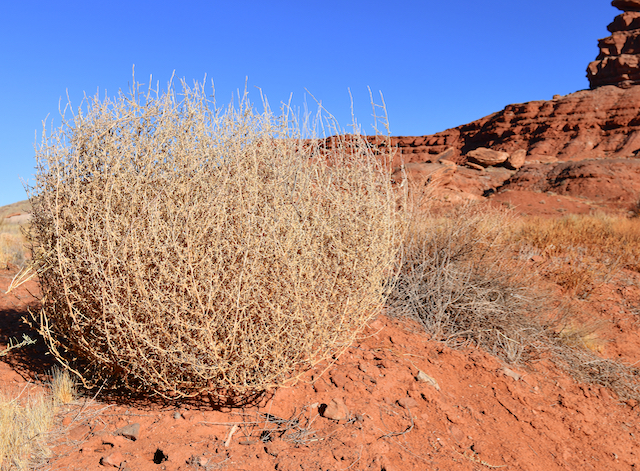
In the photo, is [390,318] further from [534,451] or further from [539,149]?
[539,149]

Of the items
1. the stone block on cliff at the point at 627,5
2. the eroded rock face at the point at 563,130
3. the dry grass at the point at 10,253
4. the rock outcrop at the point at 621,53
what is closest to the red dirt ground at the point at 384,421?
the dry grass at the point at 10,253

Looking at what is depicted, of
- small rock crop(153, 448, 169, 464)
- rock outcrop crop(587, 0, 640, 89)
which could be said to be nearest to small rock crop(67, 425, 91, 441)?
small rock crop(153, 448, 169, 464)

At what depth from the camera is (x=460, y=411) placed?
3037 millimetres

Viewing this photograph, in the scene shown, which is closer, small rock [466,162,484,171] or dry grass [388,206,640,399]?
dry grass [388,206,640,399]

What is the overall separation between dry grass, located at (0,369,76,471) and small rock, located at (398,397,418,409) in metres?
2.16

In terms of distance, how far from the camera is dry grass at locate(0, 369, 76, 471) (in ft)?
7.50

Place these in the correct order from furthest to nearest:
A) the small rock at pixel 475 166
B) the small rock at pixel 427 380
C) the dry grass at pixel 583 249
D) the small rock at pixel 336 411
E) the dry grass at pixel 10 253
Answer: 1. the small rock at pixel 475 166
2. the dry grass at pixel 10 253
3. the dry grass at pixel 583 249
4. the small rock at pixel 427 380
5. the small rock at pixel 336 411

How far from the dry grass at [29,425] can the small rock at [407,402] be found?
2158mm

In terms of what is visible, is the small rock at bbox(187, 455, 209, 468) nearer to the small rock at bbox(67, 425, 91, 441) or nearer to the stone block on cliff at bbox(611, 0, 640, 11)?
the small rock at bbox(67, 425, 91, 441)

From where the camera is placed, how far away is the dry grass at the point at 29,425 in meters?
2.29

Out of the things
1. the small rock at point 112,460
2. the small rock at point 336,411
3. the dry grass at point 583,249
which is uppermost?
the small rock at point 112,460

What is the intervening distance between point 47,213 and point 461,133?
3751cm

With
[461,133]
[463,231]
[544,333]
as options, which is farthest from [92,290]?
[461,133]

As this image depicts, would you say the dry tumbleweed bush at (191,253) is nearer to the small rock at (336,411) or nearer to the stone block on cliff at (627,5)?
the small rock at (336,411)
